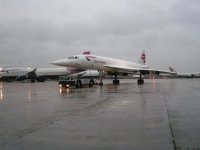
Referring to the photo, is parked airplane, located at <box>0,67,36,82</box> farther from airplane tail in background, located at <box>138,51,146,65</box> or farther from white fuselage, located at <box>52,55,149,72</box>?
white fuselage, located at <box>52,55,149,72</box>

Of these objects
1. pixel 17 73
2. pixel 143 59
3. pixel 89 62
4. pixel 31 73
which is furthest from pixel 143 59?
pixel 17 73

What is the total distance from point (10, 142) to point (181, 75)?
145 m

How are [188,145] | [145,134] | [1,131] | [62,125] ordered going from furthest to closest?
[62,125], [1,131], [145,134], [188,145]

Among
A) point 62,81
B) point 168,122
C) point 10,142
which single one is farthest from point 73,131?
point 62,81

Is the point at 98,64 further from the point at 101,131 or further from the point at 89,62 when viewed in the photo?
the point at 101,131

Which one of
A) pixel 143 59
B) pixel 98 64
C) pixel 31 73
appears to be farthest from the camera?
pixel 31 73

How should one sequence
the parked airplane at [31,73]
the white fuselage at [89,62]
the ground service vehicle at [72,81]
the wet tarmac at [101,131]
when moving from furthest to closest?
the parked airplane at [31,73]
the white fuselage at [89,62]
the ground service vehicle at [72,81]
the wet tarmac at [101,131]

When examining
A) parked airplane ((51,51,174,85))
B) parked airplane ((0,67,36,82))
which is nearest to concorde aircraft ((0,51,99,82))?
parked airplane ((0,67,36,82))

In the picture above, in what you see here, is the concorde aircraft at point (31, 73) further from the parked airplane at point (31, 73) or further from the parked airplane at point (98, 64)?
the parked airplane at point (98, 64)

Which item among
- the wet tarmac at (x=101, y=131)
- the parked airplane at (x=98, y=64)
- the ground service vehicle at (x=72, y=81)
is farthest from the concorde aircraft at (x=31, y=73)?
the wet tarmac at (x=101, y=131)

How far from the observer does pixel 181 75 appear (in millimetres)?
146125

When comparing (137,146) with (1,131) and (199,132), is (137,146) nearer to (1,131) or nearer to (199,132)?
(199,132)

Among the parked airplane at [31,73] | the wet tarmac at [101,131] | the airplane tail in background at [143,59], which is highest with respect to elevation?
the airplane tail in background at [143,59]

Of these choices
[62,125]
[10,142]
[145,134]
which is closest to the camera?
[10,142]
